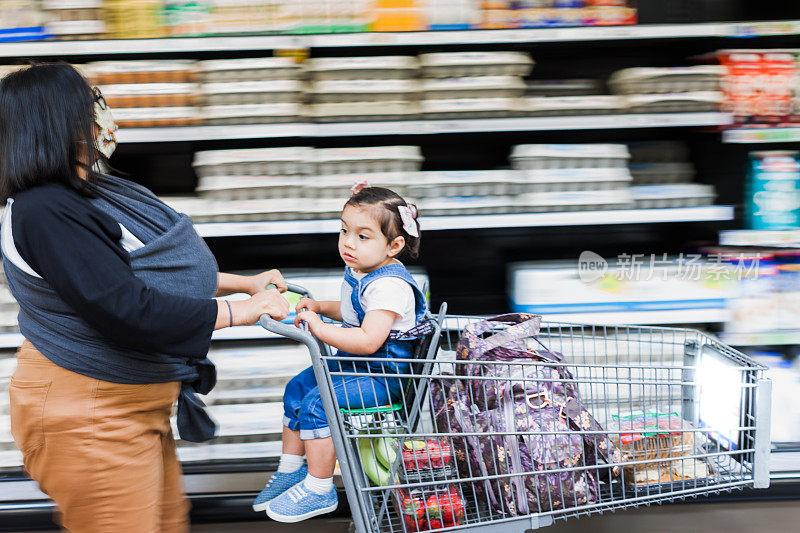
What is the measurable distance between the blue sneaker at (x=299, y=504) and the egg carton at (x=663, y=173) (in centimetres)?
178

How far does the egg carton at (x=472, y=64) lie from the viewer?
93.4 inches

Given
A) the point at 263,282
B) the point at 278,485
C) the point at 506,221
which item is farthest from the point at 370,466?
the point at 506,221

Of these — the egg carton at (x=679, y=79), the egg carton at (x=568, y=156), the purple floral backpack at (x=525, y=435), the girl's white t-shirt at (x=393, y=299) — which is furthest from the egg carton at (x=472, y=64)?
the purple floral backpack at (x=525, y=435)

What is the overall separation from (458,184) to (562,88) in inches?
24.2

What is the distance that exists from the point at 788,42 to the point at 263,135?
2.06 meters

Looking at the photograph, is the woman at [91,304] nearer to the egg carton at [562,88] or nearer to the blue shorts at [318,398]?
the blue shorts at [318,398]

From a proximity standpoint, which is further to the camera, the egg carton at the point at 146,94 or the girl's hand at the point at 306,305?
the egg carton at the point at 146,94

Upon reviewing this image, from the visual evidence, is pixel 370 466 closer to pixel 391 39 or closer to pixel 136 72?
pixel 391 39

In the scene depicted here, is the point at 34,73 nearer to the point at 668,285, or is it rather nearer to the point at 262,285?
the point at 262,285

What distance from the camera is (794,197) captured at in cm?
255

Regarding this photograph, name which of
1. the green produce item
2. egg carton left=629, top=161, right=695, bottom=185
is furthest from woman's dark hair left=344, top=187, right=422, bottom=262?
egg carton left=629, top=161, right=695, bottom=185

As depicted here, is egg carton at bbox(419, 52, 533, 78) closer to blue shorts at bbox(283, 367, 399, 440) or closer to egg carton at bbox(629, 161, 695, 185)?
egg carton at bbox(629, 161, 695, 185)

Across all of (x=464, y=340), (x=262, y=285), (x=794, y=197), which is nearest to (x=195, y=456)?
(x=262, y=285)

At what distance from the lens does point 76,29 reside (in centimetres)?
230
